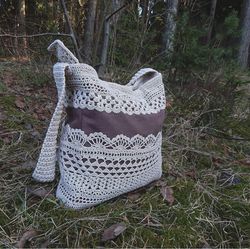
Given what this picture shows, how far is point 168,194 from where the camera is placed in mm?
1501

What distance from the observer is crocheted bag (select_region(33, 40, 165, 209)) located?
4.25 feet

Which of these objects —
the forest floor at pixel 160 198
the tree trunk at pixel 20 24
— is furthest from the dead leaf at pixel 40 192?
the tree trunk at pixel 20 24

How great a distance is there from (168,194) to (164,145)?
563 mm

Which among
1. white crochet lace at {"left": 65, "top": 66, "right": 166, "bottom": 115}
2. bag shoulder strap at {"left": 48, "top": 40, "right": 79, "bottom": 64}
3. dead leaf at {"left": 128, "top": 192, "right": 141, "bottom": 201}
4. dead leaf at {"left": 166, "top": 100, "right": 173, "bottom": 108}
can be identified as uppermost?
bag shoulder strap at {"left": 48, "top": 40, "right": 79, "bottom": 64}

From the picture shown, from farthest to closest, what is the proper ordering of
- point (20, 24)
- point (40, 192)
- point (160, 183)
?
point (20, 24)
point (160, 183)
point (40, 192)

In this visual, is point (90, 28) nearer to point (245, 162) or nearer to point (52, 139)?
point (245, 162)

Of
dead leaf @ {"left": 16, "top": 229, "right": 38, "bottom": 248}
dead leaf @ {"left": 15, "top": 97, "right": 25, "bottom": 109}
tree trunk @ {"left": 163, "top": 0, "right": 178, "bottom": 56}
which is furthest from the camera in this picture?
tree trunk @ {"left": 163, "top": 0, "right": 178, "bottom": 56}

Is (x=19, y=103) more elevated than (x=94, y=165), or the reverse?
(x=94, y=165)

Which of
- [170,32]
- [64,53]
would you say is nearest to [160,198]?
[64,53]

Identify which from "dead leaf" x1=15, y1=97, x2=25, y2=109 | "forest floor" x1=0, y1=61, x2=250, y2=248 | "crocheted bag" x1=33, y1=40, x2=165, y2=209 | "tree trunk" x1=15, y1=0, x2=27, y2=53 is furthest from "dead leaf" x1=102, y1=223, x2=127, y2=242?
"tree trunk" x1=15, y1=0, x2=27, y2=53

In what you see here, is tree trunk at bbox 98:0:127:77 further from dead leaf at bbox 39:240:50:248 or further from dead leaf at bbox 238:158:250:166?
dead leaf at bbox 39:240:50:248

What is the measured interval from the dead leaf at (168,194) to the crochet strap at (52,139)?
18.7 inches

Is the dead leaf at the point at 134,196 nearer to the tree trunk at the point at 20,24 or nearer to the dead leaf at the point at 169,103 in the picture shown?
the dead leaf at the point at 169,103

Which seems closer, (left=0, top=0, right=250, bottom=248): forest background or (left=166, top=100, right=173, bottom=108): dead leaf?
(left=0, top=0, right=250, bottom=248): forest background
